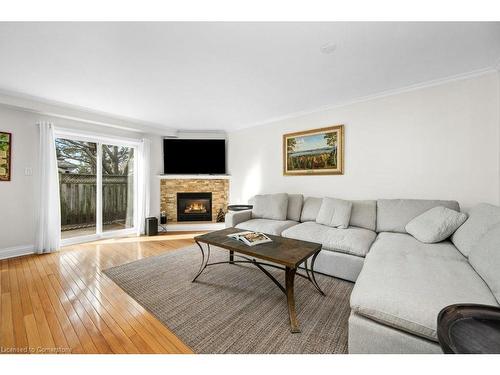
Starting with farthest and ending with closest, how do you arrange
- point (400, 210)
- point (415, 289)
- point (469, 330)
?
point (400, 210) → point (415, 289) → point (469, 330)

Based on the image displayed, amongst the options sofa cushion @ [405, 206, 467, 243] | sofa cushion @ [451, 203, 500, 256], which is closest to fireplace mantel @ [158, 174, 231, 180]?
sofa cushion @ [405, 206, 467, 243]

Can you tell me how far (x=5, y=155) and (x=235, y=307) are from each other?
392 cm

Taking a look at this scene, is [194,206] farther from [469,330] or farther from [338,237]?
[469,330]

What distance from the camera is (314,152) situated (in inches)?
139

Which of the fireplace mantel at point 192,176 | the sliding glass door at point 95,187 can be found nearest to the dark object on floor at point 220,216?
the fireplace mantel at point 192,176

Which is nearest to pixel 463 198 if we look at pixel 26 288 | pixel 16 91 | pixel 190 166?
pixel 190 166

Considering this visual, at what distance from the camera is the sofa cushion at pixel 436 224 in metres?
2.00

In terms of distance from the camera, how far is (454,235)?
1.97m

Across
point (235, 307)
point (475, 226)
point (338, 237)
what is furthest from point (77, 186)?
point (475, 226)

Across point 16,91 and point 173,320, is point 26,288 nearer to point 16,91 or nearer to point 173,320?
point 173,320

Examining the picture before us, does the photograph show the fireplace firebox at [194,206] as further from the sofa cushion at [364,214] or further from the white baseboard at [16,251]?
the sofa cushion at [364,214]

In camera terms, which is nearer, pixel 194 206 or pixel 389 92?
pixel 389 92

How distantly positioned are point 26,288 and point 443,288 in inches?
143

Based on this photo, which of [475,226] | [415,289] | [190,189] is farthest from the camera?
[190,189]
